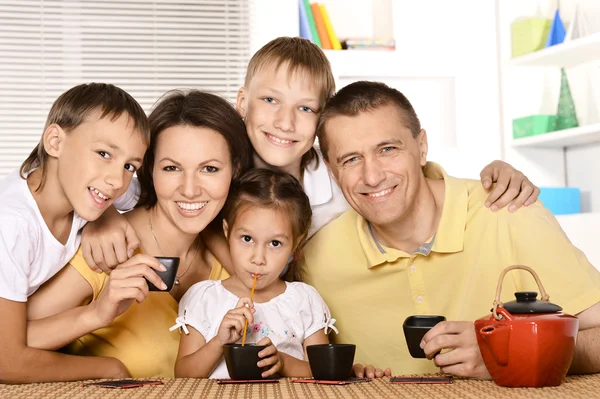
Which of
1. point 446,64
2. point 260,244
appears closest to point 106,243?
point 260,244

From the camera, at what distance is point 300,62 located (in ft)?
7.19

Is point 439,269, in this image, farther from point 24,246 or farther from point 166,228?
point 24,246

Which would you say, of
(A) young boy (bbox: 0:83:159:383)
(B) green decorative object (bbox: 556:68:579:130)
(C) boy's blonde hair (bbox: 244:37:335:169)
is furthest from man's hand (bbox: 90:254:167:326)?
(B) green decorative object (bbox: 556:68:579:130)

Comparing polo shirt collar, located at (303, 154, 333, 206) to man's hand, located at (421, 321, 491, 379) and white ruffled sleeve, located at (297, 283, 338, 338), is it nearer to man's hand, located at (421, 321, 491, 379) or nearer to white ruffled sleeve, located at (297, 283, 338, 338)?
white ruffled sleeve, located at (297, 283, 338, 338)

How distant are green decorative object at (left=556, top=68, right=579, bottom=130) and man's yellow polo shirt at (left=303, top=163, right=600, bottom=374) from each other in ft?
6.78

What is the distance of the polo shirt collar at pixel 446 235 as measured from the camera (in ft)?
5.79

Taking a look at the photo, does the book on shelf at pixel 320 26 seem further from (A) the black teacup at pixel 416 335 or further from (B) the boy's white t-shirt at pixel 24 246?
(A) the black teacup at pixel 416 335

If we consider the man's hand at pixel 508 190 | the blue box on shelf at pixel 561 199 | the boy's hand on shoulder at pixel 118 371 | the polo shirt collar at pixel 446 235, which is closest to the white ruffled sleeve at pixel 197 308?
the boy's hand on shoulder at pixel 118 371

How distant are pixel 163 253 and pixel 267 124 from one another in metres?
0.48

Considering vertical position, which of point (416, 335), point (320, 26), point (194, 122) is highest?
point (320, 26)

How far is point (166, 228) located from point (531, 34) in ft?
8.83

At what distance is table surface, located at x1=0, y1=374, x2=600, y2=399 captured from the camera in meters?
1.13

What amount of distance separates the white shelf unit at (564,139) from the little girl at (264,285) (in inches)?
82.7

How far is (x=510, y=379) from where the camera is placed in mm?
1174
